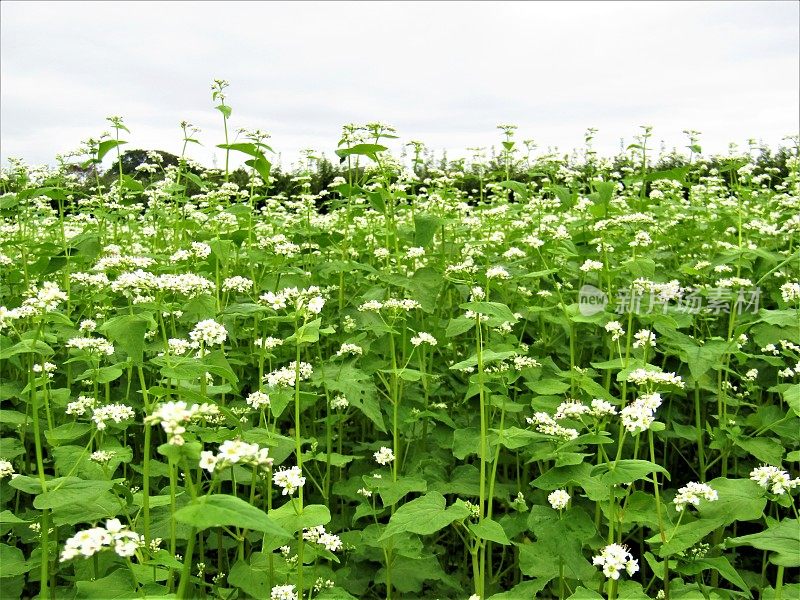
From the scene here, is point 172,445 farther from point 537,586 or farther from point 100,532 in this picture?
point 537,586

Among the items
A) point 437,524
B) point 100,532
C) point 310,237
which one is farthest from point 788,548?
point 310,237

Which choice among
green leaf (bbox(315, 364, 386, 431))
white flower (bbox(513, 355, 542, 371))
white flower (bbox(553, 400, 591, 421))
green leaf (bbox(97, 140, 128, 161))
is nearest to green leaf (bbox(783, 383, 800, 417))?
white flower (bbox(553, 400, 591, 421))

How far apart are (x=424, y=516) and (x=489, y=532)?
335 millimetres

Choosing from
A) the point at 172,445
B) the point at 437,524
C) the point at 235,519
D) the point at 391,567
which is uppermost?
the point at 172,445

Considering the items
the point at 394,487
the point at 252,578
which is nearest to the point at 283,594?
the point at 252,578

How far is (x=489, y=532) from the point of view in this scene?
2980 millimetres

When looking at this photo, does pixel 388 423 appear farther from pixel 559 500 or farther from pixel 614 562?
pixel 614 562

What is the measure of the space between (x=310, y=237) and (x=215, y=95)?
1.35 meters

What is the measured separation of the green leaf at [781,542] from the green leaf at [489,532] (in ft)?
3.18

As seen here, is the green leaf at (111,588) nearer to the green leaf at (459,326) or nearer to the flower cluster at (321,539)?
the flower cluster at (321,539)

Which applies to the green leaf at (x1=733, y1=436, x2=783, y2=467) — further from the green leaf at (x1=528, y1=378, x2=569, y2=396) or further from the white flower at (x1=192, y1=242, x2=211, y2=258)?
the white flower at (x1=192, y1=242, x2=211, y2=258)

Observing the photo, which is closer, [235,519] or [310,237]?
[235,519]

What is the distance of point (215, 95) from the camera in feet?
17.1

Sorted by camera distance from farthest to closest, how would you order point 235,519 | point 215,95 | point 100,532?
point 215,95 < point 100,532 < point 235,519
